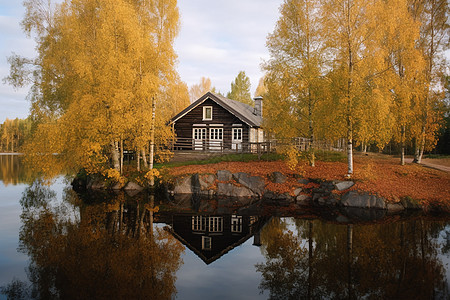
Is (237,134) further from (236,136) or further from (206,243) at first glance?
(206,243)

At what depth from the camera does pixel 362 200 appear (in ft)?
50.1

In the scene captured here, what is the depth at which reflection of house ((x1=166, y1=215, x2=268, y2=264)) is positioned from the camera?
31.8 ft

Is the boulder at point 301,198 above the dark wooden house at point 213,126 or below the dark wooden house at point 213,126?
below

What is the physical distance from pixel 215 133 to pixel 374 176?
17467 millimetres

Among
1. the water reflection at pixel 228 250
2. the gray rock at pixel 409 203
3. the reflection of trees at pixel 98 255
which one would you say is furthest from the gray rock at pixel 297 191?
the reflection of trees at pixel 98 255

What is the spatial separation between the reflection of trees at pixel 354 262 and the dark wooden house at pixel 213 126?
1896cm

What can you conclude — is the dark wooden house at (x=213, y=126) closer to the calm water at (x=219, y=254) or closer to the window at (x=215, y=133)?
the window at (x=215, y=133)

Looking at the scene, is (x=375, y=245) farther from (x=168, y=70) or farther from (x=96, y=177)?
(x=96, y=177)

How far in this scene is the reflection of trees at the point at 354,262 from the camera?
21.9 feet

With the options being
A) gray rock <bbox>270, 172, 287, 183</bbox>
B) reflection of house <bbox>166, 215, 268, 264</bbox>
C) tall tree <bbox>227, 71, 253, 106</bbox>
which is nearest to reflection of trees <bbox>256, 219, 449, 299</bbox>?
reflection of house <bbox>166, 215, 268, 264</bbox>

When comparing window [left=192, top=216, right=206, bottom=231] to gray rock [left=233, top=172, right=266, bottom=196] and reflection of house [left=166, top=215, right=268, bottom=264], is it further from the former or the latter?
gray rock [left=233, top=172, right=266, bottom=196]

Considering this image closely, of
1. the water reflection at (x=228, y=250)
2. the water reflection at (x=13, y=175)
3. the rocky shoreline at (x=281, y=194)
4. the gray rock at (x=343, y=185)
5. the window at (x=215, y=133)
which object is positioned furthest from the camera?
the window at (x=215, y=133)

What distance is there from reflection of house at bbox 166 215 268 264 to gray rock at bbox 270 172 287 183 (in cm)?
A: 576

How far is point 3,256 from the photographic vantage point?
8773mm
